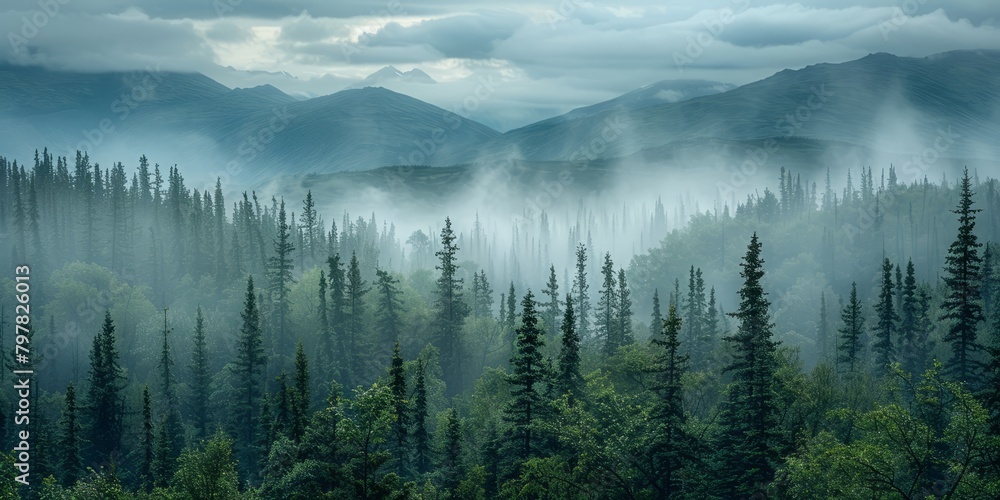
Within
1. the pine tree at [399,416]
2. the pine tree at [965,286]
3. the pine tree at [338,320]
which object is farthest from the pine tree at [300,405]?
the pine tree at [338,320]

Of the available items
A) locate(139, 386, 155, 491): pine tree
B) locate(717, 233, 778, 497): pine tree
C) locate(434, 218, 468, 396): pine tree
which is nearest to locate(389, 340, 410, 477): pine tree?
locate(717, 233, 778, 497): pine tree

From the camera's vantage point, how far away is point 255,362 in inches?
4360

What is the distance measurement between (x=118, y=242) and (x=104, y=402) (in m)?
102

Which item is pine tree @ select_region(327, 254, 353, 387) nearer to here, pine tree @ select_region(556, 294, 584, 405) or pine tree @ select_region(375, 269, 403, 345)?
pine tree @ select_region(375, 269, 403, 345)

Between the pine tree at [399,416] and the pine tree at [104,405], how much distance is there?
43.4 m

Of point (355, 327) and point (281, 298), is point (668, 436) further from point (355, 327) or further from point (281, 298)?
point (281, 298)

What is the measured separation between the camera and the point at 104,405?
102 metres

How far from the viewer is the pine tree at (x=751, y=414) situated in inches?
2393

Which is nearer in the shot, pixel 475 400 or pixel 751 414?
pixel 751 414

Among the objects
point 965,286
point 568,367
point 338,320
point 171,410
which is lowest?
point 171,410

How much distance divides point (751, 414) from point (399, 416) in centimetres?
2584

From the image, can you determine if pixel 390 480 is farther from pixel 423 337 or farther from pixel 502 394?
pixel 423 337

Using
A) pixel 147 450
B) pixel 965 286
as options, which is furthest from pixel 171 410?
pixel 965 286

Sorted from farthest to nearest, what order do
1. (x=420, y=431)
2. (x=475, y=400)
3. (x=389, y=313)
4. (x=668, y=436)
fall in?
(x=389, y=313), (x=475, y=400), (x=420, y=431), (x=668, y=436)
